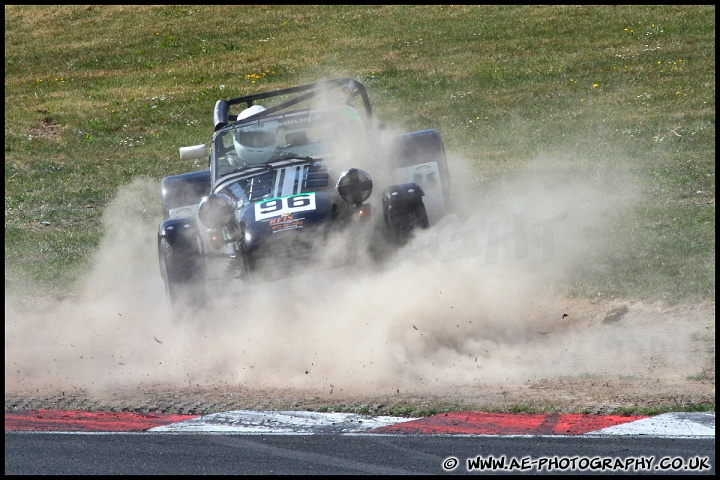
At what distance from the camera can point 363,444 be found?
207 inches

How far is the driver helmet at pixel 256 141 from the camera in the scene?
30.5ft

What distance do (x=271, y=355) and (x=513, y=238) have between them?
314cm

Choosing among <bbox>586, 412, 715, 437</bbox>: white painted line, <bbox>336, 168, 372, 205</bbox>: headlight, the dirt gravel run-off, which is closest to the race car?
<bbox>336, 168, 372, 205</bbox>: headlight

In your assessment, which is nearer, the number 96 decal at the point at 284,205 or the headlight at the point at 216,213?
the number 96 decal at the point at 284,205

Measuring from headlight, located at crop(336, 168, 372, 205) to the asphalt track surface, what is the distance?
7.72 feet

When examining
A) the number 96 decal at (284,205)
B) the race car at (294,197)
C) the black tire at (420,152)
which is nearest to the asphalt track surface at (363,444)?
the race car at (294,197)

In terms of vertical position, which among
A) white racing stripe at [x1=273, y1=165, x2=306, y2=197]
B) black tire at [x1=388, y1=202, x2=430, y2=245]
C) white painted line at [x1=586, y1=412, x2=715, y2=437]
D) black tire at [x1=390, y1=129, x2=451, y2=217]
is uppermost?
black tire at [x1=390, y1=129, x2=451, y2=217]

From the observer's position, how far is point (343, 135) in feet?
31.0

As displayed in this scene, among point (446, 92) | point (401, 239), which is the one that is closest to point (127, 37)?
point (446, 92)

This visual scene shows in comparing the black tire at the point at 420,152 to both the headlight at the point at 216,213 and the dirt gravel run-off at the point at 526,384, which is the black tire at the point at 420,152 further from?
the dirt gravel run-off at the point at 526,384

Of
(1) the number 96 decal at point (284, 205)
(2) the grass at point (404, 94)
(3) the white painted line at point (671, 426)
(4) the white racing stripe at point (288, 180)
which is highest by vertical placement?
(2) the grass at point (404, 94)

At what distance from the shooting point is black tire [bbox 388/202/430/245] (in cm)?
797

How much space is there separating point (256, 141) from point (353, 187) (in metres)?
1.91

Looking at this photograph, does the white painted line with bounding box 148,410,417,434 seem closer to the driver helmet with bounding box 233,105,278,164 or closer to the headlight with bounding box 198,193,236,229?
the headlight with bounding box 198,193,236,229
